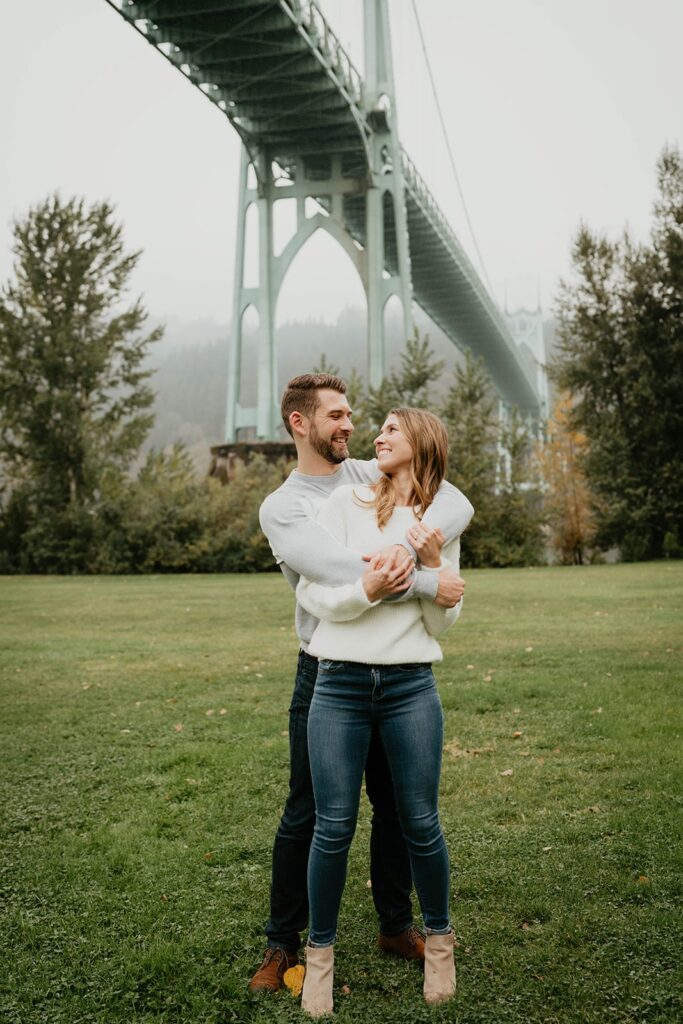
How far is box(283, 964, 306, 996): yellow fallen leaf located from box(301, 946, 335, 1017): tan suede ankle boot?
13 cm

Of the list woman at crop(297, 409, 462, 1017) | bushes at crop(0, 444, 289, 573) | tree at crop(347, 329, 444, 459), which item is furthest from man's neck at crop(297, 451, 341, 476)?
tree at crop(347, 329, 444, 459)

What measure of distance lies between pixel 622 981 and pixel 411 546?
1.30 metres

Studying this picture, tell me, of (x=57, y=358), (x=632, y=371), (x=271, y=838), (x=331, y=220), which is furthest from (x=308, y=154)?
(x=271, y=838)

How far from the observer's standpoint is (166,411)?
159 feet

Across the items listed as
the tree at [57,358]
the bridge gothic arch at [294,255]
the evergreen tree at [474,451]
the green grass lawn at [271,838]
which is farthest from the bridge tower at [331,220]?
the green grass lawn at [271,838]

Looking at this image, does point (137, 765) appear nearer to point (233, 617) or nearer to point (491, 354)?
point (233, 617)

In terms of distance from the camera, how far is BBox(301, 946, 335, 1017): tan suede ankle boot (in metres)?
2.33

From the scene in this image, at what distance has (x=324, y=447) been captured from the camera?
252 centimetres

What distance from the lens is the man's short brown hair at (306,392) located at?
98.6 inches

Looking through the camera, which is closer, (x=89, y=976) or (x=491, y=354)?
(x=89, y=976)

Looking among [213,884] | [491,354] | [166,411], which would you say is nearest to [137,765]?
[213,884]

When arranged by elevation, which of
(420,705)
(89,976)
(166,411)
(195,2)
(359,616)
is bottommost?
(89,976)

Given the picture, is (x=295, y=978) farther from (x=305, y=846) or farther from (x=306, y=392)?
(x=306, y=392)

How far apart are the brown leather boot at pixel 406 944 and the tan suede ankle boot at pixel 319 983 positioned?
0.37m
